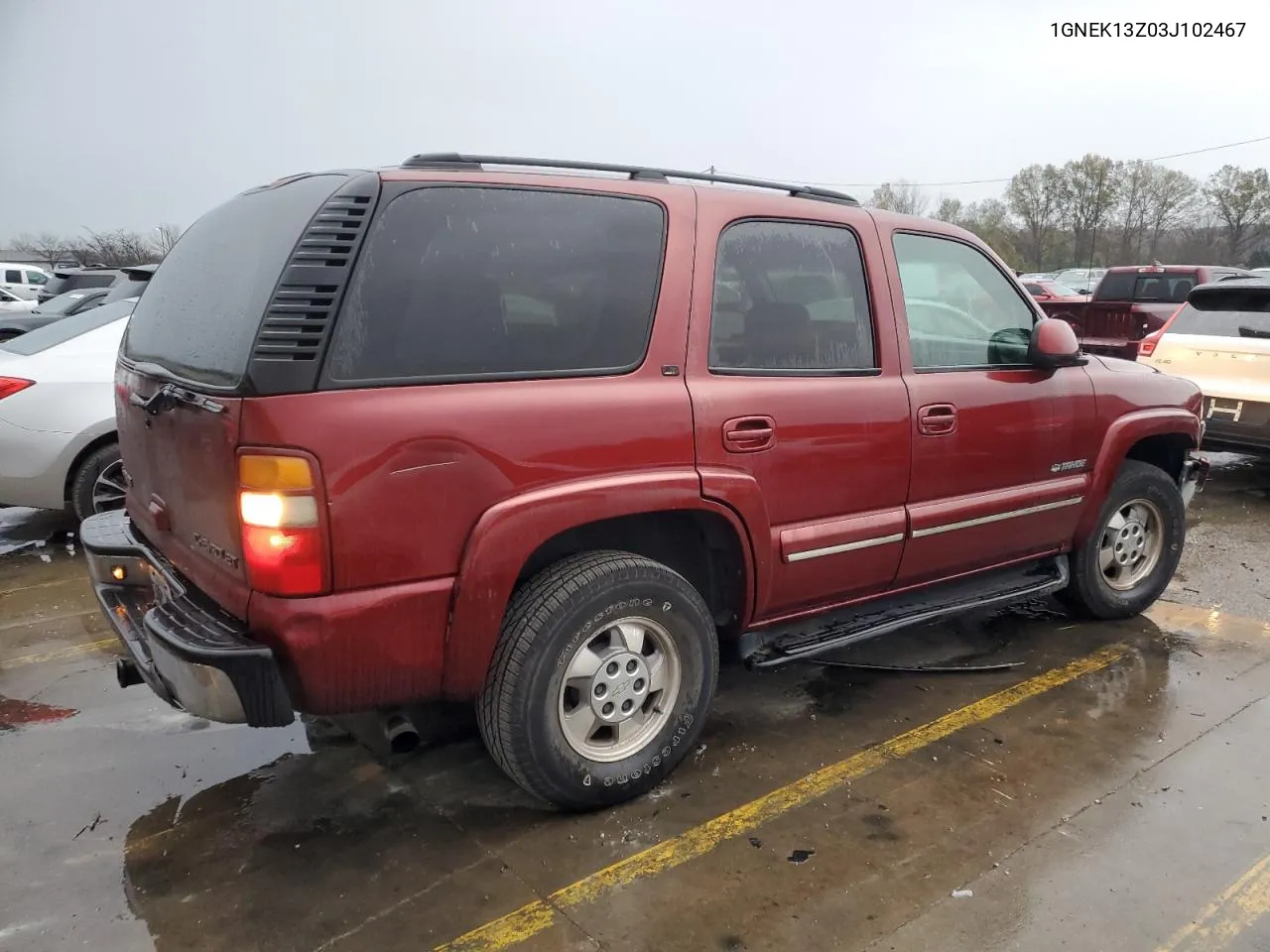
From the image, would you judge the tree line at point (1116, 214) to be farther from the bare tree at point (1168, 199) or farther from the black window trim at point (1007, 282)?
the black window trim at point (1007, 282)

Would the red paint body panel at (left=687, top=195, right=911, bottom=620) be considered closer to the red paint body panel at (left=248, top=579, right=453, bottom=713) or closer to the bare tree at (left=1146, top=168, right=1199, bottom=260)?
the red paint body panel at (left=248, top=579, right=453, bottom=713)

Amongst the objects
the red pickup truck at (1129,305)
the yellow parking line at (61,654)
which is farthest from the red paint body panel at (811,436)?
the red pickup truck at (1129,305)

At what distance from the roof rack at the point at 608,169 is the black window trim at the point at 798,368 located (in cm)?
19

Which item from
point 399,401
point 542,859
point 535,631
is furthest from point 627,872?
point 399,401

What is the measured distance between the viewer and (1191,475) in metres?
4.64

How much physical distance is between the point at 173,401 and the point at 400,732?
3.82 ft

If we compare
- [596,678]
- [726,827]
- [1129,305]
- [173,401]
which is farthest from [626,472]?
[1129,305]

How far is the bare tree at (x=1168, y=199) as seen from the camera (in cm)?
5519

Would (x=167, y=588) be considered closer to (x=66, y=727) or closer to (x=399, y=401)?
(x=399, y=401)

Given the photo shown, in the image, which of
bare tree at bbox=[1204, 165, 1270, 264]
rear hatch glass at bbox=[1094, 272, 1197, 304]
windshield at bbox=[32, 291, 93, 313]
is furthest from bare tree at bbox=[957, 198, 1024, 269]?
windshield at bbox=[32, 291, 93, 313]

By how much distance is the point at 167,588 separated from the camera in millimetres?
2729

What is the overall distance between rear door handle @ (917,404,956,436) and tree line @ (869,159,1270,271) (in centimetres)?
5389

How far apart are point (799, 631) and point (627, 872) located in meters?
1.16

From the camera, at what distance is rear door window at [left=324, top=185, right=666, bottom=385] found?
2.38 m
